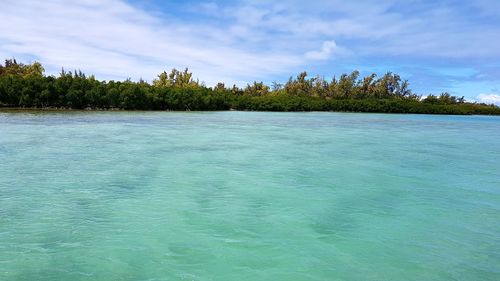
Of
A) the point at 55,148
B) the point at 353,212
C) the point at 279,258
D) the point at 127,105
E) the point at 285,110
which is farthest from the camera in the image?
the point at 285,110

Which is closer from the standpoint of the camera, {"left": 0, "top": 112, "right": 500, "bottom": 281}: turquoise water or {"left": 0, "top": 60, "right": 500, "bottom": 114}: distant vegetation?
{"left": 0, "top": 112, "right": 500, "bottom": 281}: turquoise water

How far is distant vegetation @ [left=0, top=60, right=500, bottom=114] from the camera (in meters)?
51.5

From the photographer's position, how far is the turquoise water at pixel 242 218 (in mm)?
6082

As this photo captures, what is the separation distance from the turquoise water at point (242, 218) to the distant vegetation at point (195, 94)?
39082mm

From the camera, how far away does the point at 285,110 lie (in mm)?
80375

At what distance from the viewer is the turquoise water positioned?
6082 mm

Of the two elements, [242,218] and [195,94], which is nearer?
[242,218]

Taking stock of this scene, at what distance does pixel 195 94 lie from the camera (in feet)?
220

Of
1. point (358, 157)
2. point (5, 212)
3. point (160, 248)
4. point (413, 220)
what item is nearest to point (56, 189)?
point (5, 212)

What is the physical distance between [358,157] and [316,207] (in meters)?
8.53

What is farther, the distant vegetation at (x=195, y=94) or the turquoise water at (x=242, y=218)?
the distant vegetation at (x=195, y=94)

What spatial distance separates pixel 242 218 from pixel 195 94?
59.8 m

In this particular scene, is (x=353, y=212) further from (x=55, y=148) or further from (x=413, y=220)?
(x=55, y=148)

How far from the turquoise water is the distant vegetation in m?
39.1
